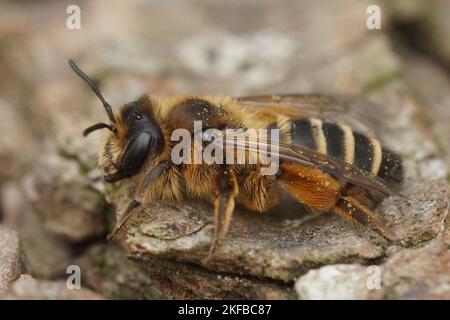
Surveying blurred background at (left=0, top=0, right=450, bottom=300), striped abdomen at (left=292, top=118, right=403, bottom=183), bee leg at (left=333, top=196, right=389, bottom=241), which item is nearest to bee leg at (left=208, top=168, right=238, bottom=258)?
striped abdomen at (left=292, top=118, right=403, bottom=183)

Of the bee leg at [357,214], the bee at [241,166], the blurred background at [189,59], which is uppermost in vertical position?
the blurred background at [189,59]

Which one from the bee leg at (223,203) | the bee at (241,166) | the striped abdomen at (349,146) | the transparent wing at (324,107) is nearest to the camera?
the bee leg at (223,203)

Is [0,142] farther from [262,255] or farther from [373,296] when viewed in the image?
[373,296]

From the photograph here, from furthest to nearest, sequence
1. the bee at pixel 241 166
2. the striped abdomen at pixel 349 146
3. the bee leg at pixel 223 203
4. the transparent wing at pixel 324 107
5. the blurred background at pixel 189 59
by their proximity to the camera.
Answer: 1. the blurred background at pixel 189 59
2. the transparent wing at pixel 324 107
3. the striped abdomen at pixel 349 146
4. the bee at pixel 241 166
5. the bee leg at pixel 223 203

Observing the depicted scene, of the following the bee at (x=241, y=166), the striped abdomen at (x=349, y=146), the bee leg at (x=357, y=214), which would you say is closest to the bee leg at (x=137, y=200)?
the bee at (x=241, y=166)

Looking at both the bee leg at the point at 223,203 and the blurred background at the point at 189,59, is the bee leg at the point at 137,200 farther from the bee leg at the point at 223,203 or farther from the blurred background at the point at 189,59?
the blurred background at the point at 189,59

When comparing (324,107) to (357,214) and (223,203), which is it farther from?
(223,203)

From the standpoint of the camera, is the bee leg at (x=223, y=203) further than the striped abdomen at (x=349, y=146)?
No

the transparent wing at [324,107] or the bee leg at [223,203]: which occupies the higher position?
the transparent wing at [324,107]
